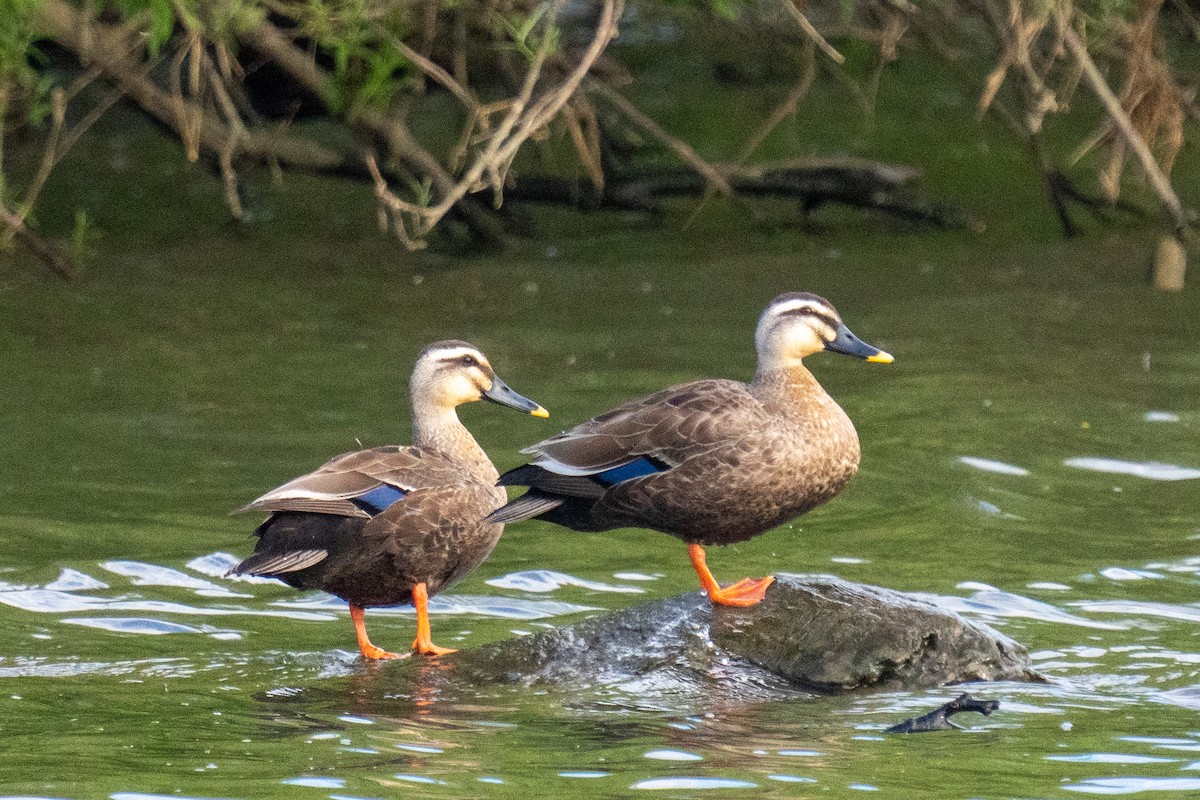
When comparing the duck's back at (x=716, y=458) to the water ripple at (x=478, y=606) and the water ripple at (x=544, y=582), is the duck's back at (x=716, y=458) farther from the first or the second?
the water ripple at (x=544, y=582)

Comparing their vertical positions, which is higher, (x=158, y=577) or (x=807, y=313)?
(x=807, y=313)

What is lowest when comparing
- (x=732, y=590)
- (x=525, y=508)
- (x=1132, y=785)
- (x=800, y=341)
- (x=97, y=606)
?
(x=97, y=606)

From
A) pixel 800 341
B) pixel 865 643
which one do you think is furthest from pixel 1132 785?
pixel 800 341

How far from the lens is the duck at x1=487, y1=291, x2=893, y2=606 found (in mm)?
6879

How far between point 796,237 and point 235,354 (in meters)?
4.89

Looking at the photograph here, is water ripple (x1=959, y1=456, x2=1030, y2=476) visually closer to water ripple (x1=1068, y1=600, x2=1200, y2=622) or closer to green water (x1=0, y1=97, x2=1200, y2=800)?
green water (x1=0, y1=97, x2=1200, y2=800)

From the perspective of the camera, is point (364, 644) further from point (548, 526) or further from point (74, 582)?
point (548, 526)

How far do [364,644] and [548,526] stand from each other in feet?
8.43

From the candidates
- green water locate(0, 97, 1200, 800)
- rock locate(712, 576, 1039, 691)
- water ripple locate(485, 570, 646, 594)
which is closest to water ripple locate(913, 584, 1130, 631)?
green water locate(0, 97, 1200, 800)

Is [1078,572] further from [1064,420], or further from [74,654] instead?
[74,654]

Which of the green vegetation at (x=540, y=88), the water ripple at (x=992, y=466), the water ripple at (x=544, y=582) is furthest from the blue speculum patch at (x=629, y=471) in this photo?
the water ripple at (x=992, y=466)

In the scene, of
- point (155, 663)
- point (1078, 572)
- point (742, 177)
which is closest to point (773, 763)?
point (155, 663)

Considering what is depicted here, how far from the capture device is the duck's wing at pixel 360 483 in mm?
6859

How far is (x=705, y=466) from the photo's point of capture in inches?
271
